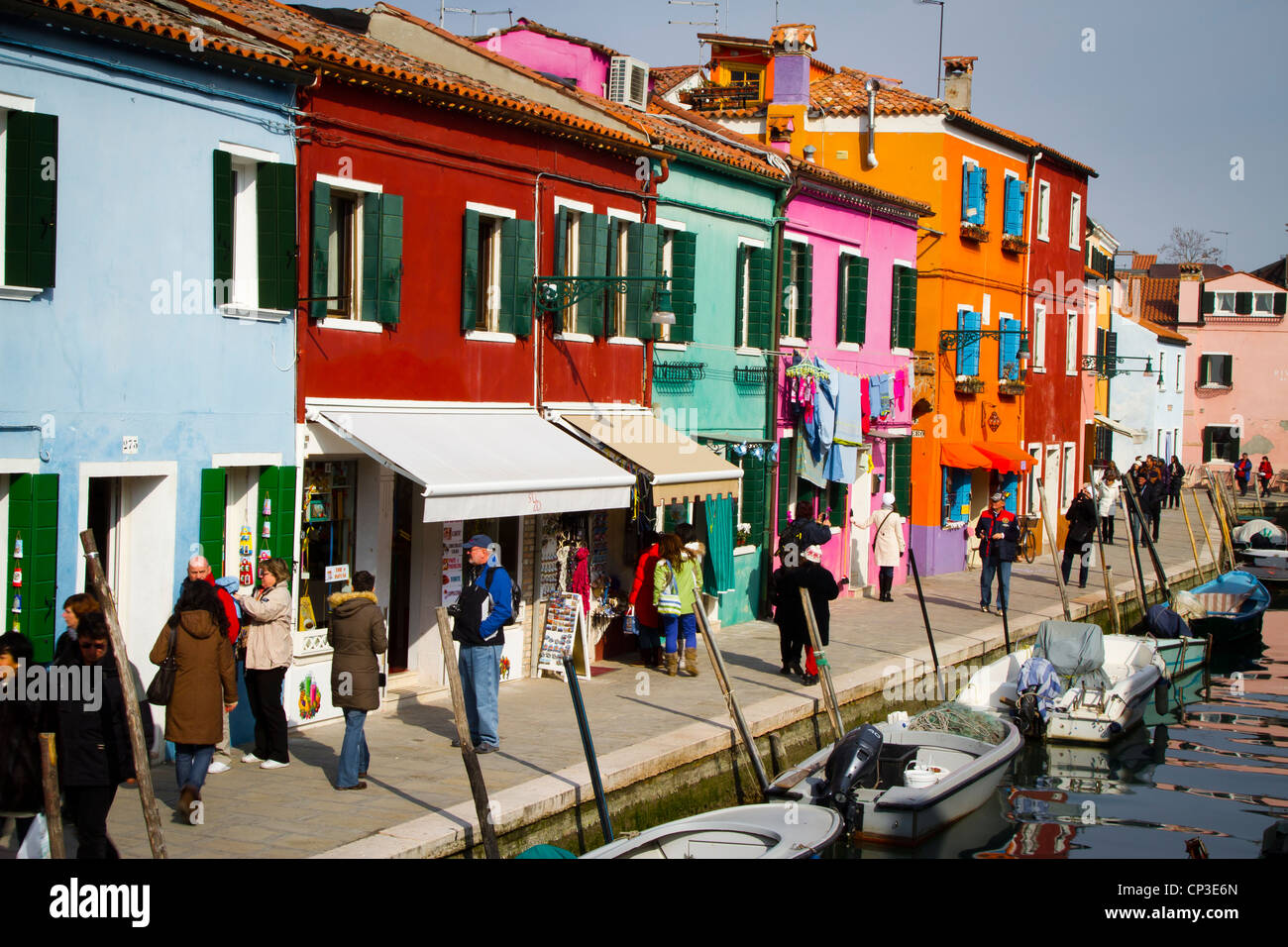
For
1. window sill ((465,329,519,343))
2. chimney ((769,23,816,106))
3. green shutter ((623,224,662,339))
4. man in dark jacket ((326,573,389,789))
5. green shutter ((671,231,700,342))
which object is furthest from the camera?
chimney ((769,23,816,106))

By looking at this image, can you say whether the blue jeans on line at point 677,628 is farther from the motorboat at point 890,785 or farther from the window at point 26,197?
the window at point 26,197

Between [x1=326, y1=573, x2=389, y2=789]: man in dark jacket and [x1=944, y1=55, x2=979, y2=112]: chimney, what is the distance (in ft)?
77.6

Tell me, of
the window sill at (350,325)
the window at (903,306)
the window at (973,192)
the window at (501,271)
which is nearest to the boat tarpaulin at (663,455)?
Result: the window at (501,271)

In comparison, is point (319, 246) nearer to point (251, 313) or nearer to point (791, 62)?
point (251, 313)

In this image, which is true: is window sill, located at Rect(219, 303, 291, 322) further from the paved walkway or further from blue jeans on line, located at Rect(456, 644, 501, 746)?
the paved walkway

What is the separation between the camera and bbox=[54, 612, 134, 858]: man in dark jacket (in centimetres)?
818

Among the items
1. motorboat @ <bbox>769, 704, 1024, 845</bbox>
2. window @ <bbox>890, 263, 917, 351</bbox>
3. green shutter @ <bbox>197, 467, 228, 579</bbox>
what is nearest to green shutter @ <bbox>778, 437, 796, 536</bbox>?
window @ <bbox>890, 263, 917, 351</bbox>

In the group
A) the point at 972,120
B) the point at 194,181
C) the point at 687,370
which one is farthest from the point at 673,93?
the point at 194,181

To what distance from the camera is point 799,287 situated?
2247cm

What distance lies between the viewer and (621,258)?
18.0m

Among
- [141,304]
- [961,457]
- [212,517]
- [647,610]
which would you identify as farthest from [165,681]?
[961,457]

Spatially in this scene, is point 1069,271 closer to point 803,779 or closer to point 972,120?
point 972,120

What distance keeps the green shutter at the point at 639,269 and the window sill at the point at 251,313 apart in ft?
20.1

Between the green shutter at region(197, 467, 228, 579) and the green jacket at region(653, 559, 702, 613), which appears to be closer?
the green shutter at region(197, 467, 228, 579)
